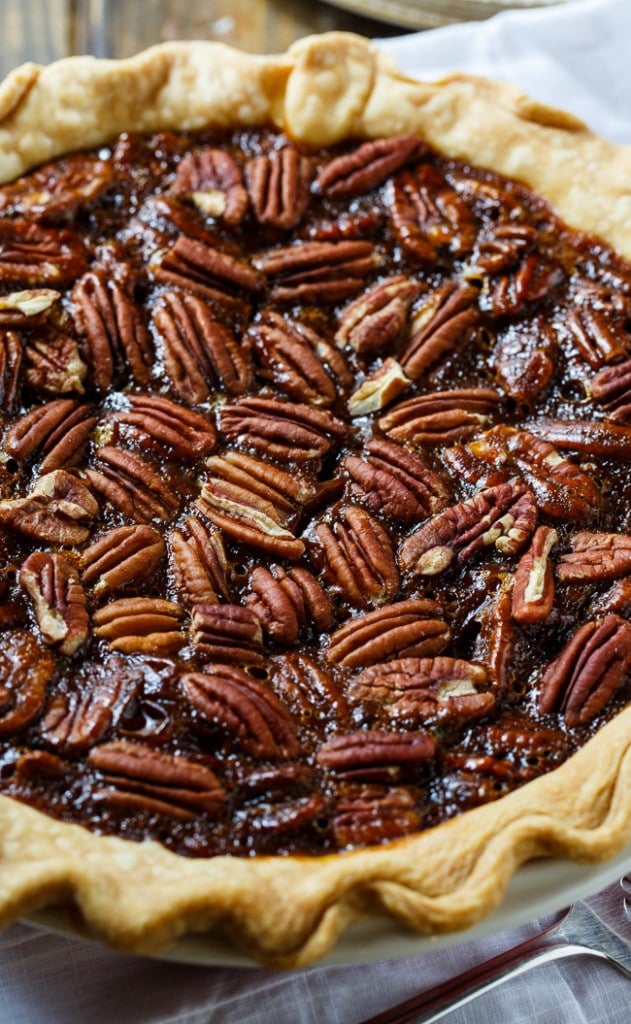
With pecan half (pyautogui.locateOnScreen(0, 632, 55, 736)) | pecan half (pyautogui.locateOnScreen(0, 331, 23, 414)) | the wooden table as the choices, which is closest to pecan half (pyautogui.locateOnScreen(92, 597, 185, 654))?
pecan half (pyautogui.locateOnScreen(0, 632, 55, 736))

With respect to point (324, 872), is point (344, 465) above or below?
above

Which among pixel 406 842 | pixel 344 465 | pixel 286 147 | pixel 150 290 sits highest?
pixel 286 147

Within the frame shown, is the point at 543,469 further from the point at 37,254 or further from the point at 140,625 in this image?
the point at 37,254

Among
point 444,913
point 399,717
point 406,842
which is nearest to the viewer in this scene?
point 444,913

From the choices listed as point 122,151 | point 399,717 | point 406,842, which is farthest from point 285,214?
point 406,842

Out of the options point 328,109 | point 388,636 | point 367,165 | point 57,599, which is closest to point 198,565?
point 57,599

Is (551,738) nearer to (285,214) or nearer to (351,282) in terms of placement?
(351,282)
